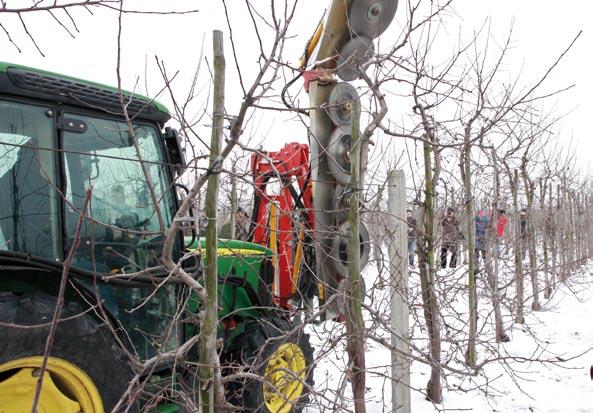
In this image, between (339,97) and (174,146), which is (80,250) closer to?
(174,146)

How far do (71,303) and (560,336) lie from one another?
728cm

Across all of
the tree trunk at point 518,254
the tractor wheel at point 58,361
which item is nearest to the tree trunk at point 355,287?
the tractor wheel at point 58,361

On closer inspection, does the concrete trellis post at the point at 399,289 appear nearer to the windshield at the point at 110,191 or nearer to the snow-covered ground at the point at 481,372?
the snow-covered ground at the point at 481,372

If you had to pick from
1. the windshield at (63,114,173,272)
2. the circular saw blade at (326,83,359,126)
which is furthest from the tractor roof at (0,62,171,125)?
the circular saw blade at (326,83,359,126)

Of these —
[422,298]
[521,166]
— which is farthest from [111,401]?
[521,166]

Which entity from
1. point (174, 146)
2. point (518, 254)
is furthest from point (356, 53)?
point (518, 254)

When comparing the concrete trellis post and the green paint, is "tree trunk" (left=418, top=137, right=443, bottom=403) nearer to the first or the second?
the concrete trellis post

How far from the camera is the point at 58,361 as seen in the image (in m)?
2.10

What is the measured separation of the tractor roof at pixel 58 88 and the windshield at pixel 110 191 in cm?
11

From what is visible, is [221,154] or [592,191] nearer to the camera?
[221,154]

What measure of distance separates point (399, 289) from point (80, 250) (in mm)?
1777

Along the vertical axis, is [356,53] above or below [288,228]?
above

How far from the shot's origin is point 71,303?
224cm

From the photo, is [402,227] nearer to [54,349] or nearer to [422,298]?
[422,298]
